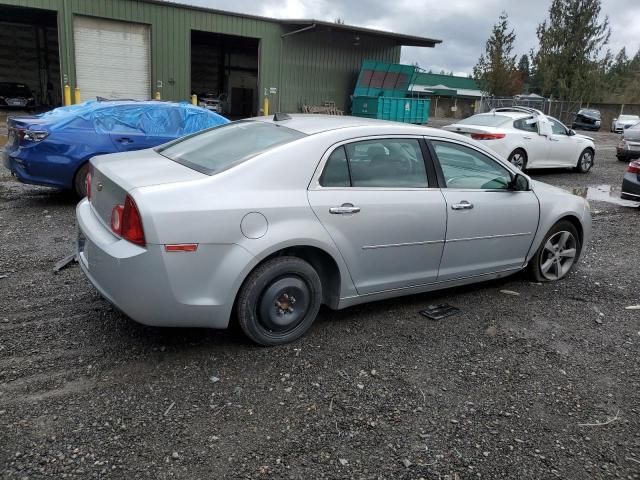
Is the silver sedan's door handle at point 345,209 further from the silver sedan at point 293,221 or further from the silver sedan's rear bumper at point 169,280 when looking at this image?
the silver sedan's rear bumper at point 169,280

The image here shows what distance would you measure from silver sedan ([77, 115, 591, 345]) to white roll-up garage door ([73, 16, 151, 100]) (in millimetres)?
19648

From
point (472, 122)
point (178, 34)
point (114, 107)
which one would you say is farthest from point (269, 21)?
point (114, 107)

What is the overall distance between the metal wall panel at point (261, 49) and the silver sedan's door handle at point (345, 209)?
20.7m

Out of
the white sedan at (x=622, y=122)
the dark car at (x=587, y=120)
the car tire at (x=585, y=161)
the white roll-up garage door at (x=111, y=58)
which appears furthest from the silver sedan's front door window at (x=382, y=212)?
the white sedan at (x=622, y=122)

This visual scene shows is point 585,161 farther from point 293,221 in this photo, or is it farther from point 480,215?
point 293,221

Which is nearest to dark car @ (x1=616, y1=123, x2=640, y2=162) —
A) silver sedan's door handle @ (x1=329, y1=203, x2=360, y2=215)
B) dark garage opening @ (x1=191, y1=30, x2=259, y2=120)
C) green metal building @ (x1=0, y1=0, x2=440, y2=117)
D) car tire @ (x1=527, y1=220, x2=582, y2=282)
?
car tire @ (x1=527, y1=220, x2=582, y2=282)

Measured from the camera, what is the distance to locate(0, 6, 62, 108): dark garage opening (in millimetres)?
31469

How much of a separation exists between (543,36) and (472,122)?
31.6 meters

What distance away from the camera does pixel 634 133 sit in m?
17.1

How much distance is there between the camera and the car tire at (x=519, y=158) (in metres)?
12.3

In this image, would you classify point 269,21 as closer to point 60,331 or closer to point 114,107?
point 114,107

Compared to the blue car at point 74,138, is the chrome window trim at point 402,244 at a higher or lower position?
lower

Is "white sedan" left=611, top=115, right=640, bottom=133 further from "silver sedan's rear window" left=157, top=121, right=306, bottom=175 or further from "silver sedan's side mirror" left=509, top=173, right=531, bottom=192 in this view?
"silver sedan's rear window" left=157, top=121, right=306, bottom=175

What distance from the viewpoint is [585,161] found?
46.9 ft
